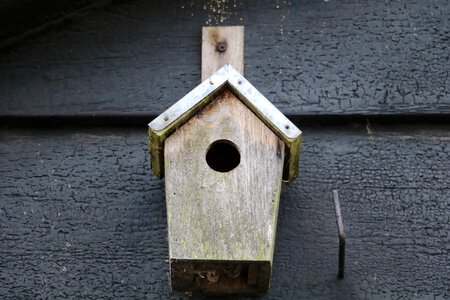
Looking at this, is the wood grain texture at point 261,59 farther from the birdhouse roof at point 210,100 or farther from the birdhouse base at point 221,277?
the birdhouse base at point 221,277

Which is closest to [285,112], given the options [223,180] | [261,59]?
[261,59]

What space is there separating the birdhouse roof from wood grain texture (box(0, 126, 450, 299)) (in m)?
0.16

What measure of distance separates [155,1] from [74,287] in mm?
699

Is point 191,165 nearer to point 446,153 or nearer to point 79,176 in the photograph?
point 79,176

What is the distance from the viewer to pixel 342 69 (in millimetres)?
2207

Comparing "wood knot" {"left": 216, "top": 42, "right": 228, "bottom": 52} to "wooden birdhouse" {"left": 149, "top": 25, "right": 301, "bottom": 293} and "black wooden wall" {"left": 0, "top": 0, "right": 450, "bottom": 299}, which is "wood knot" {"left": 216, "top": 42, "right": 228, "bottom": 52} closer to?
"black wooden wall" {"left": 0, "top": 0, "right": 450, "bottom": 299}

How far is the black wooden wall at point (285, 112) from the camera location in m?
2.04

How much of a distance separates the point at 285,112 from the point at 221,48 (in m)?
0.21

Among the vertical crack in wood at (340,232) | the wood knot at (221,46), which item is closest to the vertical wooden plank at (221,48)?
the wood knot at (221,46)

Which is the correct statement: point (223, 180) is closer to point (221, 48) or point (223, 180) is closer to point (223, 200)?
point (223, 200)

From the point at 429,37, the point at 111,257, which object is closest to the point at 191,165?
the point at 111,257

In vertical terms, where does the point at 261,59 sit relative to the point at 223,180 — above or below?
above

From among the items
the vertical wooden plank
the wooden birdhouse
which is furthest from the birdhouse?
the vertical wooden plank

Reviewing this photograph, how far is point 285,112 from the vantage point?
2.15 meters
